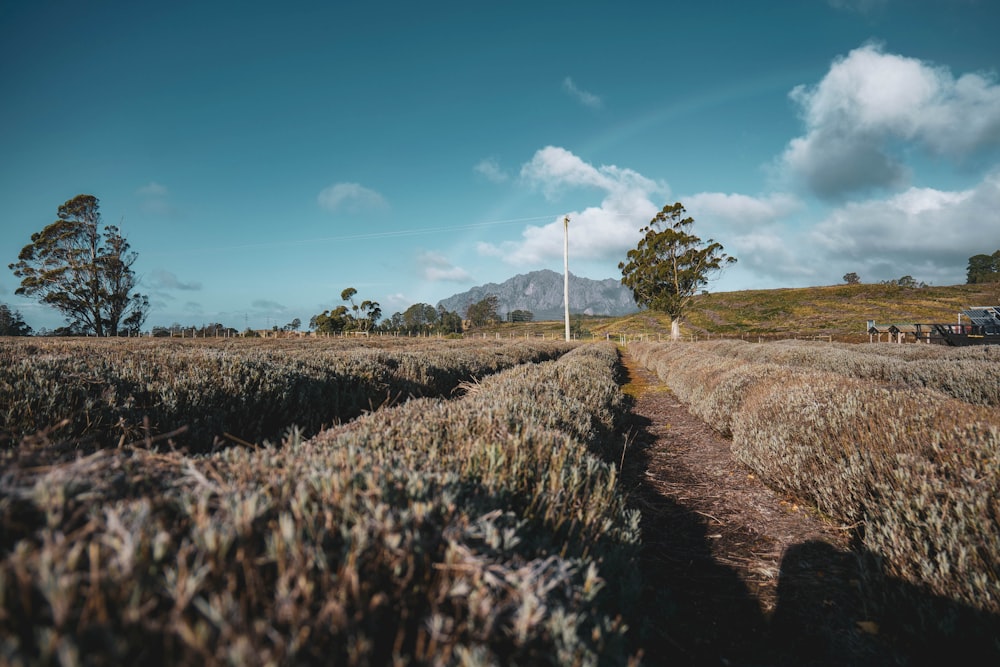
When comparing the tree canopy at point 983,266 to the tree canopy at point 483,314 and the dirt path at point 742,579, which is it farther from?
the dirt path at point 742,579

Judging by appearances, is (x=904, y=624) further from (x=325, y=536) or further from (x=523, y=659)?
(x=325, y=536)

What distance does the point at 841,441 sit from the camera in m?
4.06

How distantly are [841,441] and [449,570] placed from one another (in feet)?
14.6

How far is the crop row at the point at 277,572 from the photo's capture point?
92cm

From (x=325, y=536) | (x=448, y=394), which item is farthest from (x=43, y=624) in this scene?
(x=448, y=394)

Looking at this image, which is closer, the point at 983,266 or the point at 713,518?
the point at 713,518

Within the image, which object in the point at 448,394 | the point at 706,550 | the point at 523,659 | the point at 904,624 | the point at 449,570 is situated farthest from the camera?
the point at 448,394

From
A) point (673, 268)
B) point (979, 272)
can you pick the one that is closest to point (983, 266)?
point (979, 272)

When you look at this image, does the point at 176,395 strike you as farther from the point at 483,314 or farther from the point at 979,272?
the point at 979,272

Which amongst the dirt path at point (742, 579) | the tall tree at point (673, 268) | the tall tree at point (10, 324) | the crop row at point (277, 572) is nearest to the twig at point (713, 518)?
the dirt path at point (742, 579)

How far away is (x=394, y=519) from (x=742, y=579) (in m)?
3.32

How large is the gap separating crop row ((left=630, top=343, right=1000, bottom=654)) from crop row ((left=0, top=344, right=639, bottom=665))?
2.09 metres

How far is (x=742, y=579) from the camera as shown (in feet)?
11.0

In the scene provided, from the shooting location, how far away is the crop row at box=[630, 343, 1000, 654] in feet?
8.03
